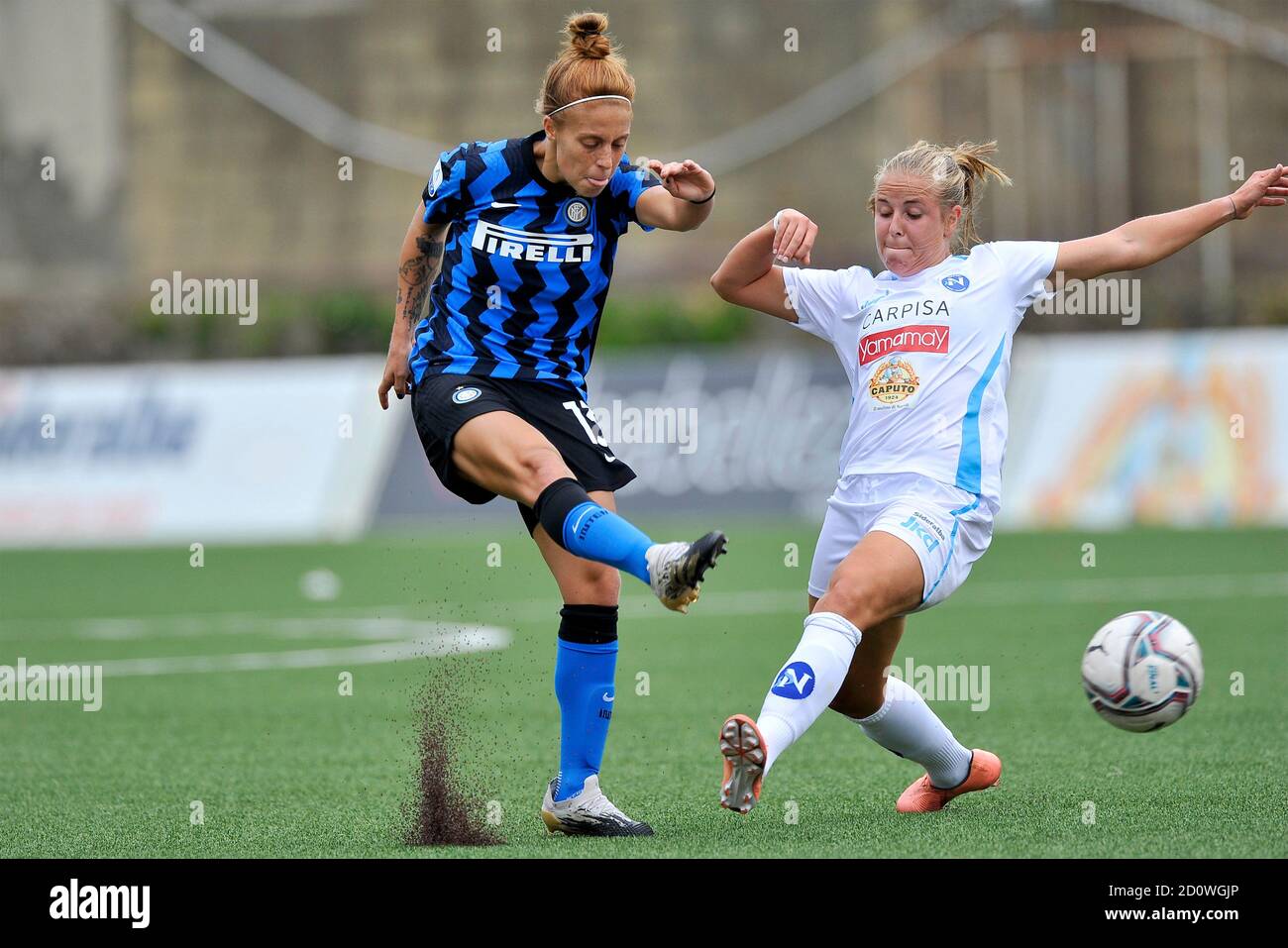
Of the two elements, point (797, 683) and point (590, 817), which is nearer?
point (797, 683)

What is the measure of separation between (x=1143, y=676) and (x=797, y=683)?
1192 mm

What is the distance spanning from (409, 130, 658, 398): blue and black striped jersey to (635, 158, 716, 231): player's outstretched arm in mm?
61

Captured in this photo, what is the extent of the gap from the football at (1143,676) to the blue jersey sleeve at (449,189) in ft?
7.49

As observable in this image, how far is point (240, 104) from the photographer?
29.9 m

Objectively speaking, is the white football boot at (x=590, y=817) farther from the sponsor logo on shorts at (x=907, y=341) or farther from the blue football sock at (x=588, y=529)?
the sponsor logo on shorts at (x=907, y=341)

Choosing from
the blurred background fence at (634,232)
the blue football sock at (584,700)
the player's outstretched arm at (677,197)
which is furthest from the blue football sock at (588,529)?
the blurred background fence at (634,232)

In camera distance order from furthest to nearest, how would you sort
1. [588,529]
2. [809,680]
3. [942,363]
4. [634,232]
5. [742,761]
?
[634,232], [942,363], [588,529], [809,680], [742,761]

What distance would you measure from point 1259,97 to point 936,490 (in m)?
23.0

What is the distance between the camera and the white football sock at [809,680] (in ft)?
14.6

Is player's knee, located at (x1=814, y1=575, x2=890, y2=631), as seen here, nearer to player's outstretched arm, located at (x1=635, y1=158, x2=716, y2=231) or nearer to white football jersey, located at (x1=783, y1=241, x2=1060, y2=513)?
white football jersey, located at (x1=783, y1=241, x2=1060, y2=513)

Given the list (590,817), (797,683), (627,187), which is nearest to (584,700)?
(590,817)

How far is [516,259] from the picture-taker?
17.3 feet

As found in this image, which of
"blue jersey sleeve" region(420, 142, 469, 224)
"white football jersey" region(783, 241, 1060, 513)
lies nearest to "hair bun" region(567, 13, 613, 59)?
"blue jersey sleeve" region(420, 142, 469, 224)

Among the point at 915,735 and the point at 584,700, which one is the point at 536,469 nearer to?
the point at 584,700
